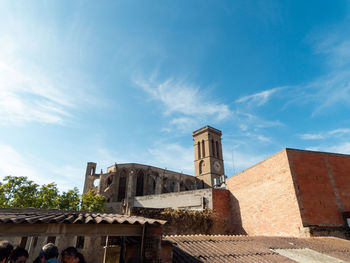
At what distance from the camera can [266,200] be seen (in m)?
15.5

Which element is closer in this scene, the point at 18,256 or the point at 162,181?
the point at 18,256

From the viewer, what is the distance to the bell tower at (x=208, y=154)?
44094mm

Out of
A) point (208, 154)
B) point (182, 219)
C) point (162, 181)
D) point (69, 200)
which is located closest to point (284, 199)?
point (182, 219)

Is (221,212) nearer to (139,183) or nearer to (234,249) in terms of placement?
(234,249)

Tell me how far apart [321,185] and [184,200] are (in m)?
11.5

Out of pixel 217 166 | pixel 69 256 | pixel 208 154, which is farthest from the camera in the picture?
pixel 217 166

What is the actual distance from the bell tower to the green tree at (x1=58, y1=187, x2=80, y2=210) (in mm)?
25633

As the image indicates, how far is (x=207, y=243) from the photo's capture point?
8.27 metres

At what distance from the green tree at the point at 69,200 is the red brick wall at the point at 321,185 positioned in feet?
72.8

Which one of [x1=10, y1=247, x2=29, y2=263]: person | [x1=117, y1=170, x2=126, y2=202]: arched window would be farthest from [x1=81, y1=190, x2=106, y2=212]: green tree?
[x1=10, y1=247, x2=29, y2=263]: person

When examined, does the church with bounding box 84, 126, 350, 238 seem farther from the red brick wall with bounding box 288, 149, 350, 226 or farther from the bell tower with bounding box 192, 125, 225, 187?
the bell tower with bounding box 192, 125, 225, 187

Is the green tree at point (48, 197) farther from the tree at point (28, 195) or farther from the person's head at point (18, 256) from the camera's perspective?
the person's head at point (18, 256)

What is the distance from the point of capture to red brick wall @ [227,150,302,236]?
1368cm

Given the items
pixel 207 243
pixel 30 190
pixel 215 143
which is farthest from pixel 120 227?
pixel 215 143
